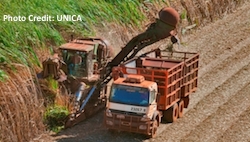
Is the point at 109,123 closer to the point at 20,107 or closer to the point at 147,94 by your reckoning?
the point at 147,94

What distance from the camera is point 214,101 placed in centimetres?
2148

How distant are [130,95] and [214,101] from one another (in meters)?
4.91

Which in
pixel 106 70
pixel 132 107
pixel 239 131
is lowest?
pixel 239 131

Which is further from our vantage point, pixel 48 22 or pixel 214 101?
pixel 48 22

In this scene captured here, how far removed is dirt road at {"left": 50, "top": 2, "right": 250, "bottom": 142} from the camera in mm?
18422

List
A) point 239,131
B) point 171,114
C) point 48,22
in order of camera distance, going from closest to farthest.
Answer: point 239,131 → point 171,114 → point 48,22

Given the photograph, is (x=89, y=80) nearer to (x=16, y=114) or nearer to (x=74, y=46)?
(x=74, y=46)

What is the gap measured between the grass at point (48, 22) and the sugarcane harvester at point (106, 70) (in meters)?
2.06

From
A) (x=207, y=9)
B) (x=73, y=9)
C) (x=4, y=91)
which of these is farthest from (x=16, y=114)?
(x=207, y=9)

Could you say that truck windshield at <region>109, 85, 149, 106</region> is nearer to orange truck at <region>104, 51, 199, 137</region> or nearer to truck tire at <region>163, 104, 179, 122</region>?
orange truck at <region>104, 51, 199, 137</region>

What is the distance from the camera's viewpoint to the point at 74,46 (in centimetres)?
1991

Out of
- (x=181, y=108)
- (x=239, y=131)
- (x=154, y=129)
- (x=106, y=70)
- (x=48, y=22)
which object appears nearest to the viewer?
(x=154, y=129)

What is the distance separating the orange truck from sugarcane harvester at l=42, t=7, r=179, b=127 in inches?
33.5

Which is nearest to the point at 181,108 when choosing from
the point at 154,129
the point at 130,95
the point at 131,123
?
the point at 154,129
